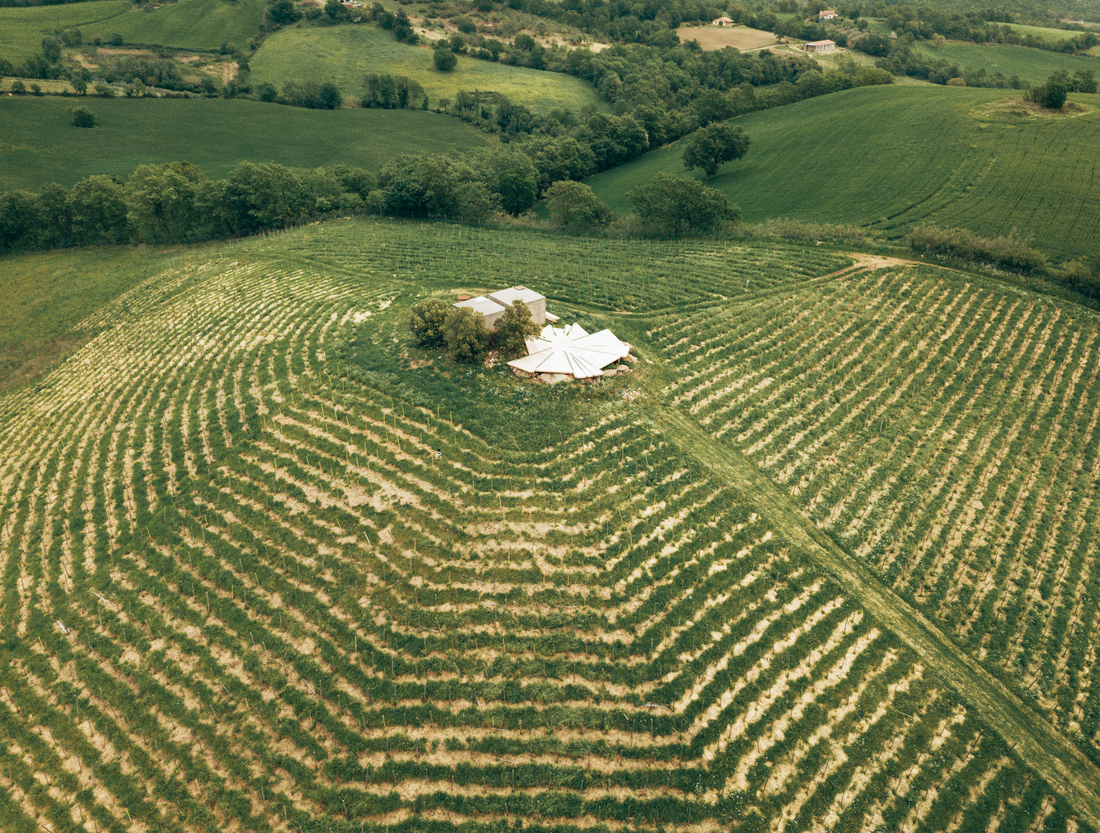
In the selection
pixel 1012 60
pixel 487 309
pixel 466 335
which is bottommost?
pixel 466 335

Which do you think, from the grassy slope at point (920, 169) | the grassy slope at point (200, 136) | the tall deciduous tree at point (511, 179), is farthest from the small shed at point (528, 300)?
the grassy slope at point (200, 136)

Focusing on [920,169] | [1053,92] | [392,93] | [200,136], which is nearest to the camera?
[920,169]

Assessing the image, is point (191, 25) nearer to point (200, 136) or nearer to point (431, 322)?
point (200, 136)

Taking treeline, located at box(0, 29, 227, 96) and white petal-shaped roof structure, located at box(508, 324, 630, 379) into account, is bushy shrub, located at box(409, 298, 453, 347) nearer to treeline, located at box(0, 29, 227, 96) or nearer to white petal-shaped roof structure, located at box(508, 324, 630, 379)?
white petal-shaped roof structure, located at box(508, 324, 630, 379)

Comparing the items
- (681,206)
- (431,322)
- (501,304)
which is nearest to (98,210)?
(431,322)

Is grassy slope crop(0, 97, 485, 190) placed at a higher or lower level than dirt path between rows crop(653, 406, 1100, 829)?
higher

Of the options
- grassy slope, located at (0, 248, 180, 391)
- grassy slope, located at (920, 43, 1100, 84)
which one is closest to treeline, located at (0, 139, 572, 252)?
grassy slope, located at (0, 248, 180, 391)

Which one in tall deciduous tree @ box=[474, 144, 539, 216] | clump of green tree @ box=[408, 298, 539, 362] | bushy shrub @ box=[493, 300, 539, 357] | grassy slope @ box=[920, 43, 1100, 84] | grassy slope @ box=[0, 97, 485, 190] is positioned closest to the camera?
clump of green tree @ box=[408, 298, 539, 362]
